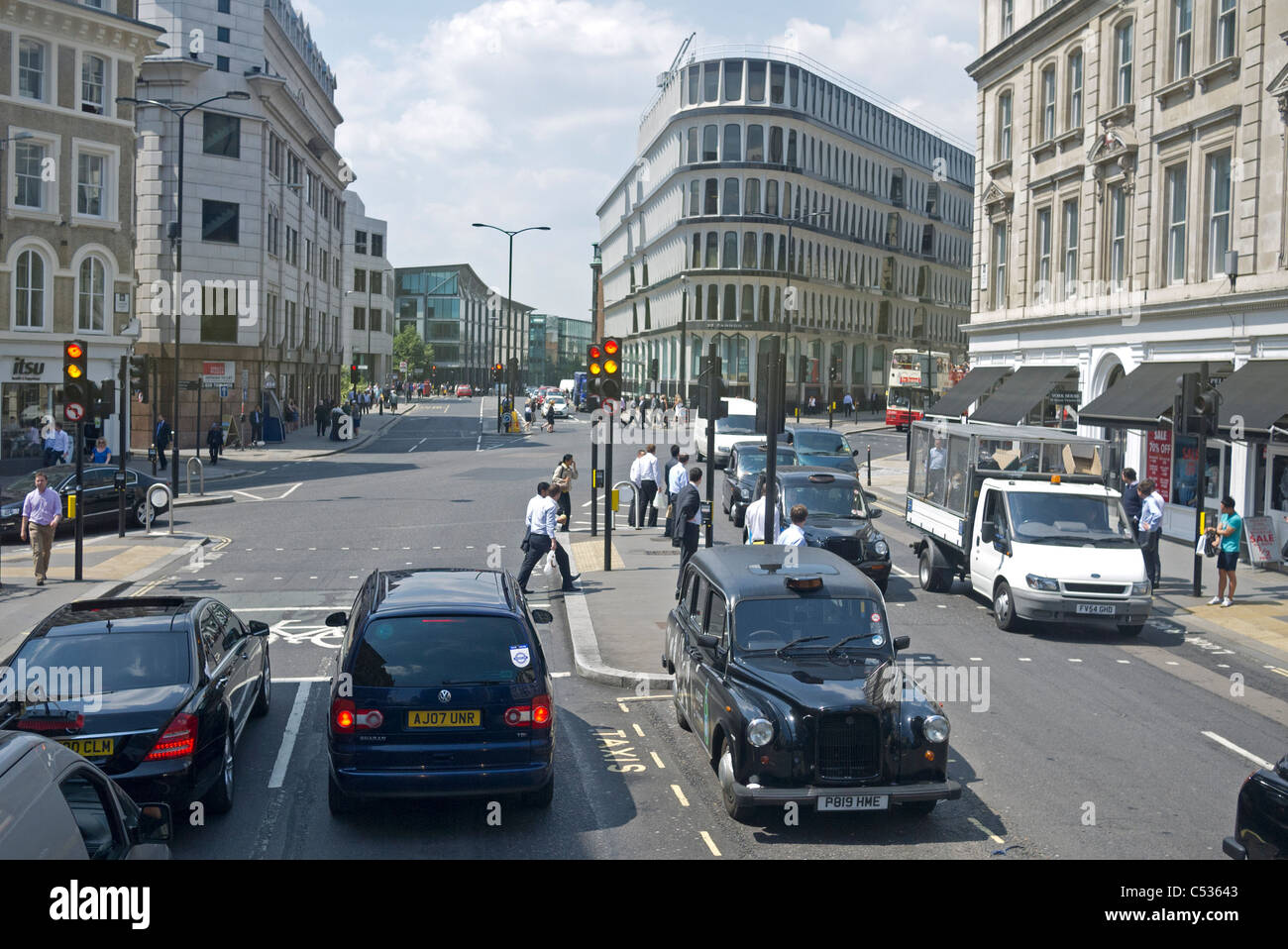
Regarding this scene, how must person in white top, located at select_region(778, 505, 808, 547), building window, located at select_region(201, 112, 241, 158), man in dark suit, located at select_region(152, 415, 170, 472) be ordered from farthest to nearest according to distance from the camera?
building window, located at select_region(201, 112, 241, 158)
man in dark suit, located at select_region(152, 415, 170, 472)
person in white top, located at select_region(778, 505, 808, 547)

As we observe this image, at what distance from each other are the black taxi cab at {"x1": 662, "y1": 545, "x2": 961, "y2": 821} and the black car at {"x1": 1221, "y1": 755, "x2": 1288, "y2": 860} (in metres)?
2.09

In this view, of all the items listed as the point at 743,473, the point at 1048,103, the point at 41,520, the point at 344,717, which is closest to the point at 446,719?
the point at 344,717

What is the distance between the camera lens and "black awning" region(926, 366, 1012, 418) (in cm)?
3791

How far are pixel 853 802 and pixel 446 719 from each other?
2949 mm

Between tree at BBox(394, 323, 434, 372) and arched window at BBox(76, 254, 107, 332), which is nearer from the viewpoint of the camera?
arched window at BBox(76, 254, 107, 332)

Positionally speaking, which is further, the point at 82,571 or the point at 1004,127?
the point at 1004,127

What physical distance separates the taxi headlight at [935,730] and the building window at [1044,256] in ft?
92.9

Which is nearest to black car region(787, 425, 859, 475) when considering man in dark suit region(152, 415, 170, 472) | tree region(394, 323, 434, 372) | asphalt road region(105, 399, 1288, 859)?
asphalt road region(105, 399, 1288, 859)

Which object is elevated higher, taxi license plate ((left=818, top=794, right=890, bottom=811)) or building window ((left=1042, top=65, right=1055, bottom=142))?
building window ((left=1042, top=65, right=1055, bottom=142))

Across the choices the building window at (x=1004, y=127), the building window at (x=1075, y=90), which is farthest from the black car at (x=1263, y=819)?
the building window at (x=1004, y=127)

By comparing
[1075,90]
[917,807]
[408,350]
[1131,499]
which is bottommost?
[917,807]

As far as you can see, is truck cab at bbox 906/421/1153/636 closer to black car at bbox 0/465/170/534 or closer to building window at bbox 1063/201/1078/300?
building window at bbox 1063/201/1078/300

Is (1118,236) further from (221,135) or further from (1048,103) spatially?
(221,135)

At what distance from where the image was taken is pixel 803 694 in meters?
9.30
